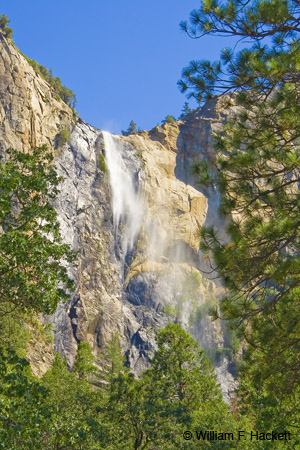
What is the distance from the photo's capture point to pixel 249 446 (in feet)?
57.4

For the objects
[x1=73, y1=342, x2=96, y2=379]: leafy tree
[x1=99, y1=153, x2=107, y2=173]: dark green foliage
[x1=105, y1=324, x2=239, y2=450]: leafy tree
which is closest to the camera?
[x1=105, y1=324, x2=239, y2=450]: leafy tree

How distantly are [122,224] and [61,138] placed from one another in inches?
627

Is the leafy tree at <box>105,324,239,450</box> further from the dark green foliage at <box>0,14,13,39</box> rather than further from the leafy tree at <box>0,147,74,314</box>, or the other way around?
the dark green foliage at <box>0,14,13,39</box>

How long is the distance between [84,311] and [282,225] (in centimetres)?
5678

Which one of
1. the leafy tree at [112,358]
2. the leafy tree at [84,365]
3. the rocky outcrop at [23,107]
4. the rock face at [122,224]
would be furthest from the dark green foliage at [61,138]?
the leafy tree at [84,365]

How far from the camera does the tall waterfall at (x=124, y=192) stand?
76.1m

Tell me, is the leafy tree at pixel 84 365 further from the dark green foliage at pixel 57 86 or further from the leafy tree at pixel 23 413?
the dark green foliage at pixel 57 86

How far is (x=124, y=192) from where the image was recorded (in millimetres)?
78938

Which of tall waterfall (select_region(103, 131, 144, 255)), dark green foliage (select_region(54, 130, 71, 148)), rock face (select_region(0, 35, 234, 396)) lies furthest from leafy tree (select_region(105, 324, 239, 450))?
dark green foliage (select_region(54, 130, 71, 148))

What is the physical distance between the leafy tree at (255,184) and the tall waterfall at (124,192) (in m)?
63.6

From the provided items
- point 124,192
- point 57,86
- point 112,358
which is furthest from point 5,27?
point 112,358

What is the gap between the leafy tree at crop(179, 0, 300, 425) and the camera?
9.95 meters

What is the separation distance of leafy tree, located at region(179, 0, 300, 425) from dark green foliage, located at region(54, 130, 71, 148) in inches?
2479

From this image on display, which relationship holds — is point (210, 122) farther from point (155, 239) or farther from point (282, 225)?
point (282, 225)
